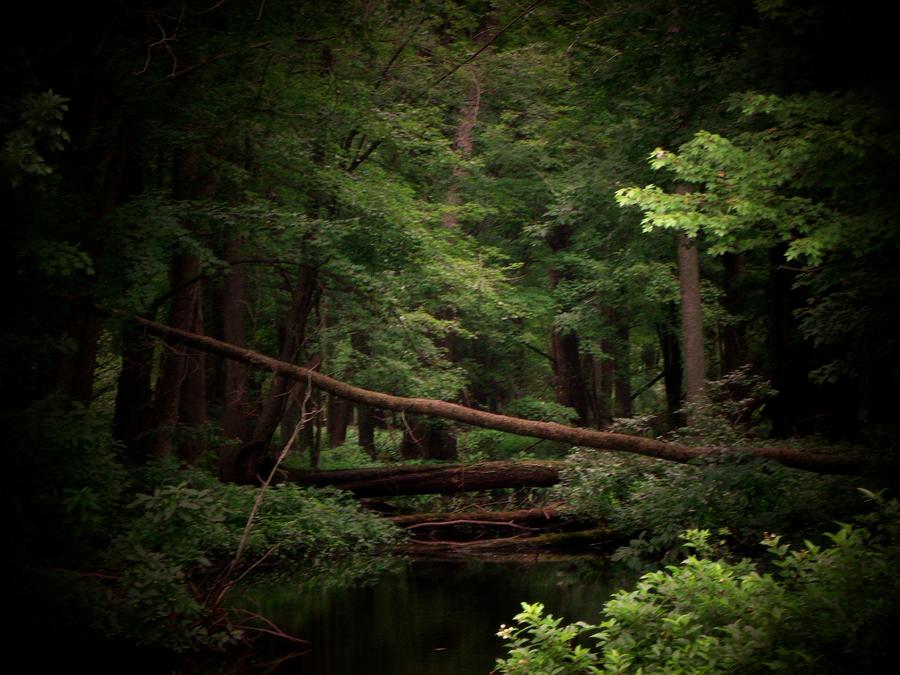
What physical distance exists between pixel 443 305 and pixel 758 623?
1219 cm

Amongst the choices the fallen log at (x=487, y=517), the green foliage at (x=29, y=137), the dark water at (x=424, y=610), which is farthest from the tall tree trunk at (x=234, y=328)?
the green foliage at (x=29, y=137)

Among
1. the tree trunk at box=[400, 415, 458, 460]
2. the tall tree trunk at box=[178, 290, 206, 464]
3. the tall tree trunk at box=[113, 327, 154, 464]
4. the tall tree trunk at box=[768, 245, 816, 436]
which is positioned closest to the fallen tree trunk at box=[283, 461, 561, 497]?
the tall tree trunk at box=[178, 290, 206, 464]

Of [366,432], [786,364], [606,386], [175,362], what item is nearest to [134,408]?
[175,362]

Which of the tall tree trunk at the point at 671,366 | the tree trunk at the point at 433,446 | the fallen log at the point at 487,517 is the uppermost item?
the tall tree trunk at the point at 671,366

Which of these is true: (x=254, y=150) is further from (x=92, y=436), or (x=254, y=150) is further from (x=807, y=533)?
(x=807, y=533)

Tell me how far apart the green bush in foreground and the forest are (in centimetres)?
3

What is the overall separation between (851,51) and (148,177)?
491 inches

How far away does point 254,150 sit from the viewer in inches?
507

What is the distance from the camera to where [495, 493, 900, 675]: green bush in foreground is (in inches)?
161

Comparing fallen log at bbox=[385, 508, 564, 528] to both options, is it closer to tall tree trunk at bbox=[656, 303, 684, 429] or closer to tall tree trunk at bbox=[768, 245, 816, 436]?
tall tree trunk at bbox=[768, 245, 816, 436]

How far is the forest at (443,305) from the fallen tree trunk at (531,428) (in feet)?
0.15

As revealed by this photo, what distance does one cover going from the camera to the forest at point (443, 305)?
7168 millimetres

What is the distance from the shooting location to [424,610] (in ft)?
32.3

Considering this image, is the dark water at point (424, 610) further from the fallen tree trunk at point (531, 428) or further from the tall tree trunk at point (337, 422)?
the tall tree trunk at point (337, 422)
